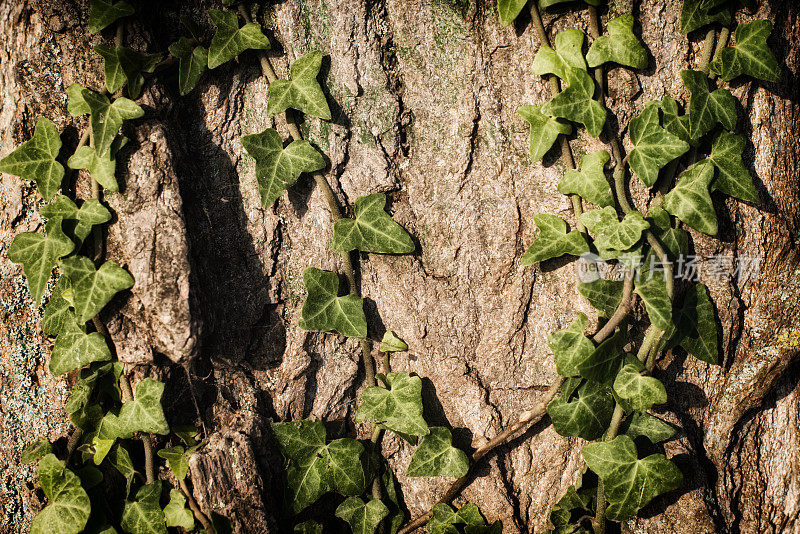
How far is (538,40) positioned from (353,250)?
700mm

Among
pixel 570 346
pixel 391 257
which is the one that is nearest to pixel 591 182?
pixel 570 346

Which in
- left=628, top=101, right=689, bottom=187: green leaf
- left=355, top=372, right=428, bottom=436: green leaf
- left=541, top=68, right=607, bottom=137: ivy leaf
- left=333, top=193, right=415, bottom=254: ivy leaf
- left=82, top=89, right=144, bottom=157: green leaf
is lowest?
left=355, top=372, right=428, bottom=436: green leaf

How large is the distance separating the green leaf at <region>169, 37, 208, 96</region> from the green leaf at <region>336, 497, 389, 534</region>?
114 cm

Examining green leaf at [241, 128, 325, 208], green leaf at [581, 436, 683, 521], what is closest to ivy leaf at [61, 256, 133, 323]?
green leaf at [241, 128, 325, 208]

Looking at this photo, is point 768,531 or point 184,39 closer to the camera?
point 184,39

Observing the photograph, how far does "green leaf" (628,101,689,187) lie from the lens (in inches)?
47.0

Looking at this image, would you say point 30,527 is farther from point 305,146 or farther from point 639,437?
point 639,437

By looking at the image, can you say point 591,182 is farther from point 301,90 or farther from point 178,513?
point 178,513

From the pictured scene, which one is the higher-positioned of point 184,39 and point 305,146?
point 184,39

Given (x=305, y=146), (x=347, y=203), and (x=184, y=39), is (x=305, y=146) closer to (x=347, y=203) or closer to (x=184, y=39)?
(x=347, y=203)

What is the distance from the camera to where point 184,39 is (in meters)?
1.21

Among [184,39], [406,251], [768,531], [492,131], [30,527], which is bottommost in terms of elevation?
[768,531]

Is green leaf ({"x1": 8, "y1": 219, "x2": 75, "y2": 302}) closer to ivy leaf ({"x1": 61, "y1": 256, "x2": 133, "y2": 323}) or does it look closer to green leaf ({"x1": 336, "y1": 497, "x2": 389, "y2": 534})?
ivy leaf ({"x1": 61, "y1": 256, "x2": 133, "y2": 323})

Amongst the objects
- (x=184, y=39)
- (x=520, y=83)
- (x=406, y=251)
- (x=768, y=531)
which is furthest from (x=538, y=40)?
(x=768, y=531)
